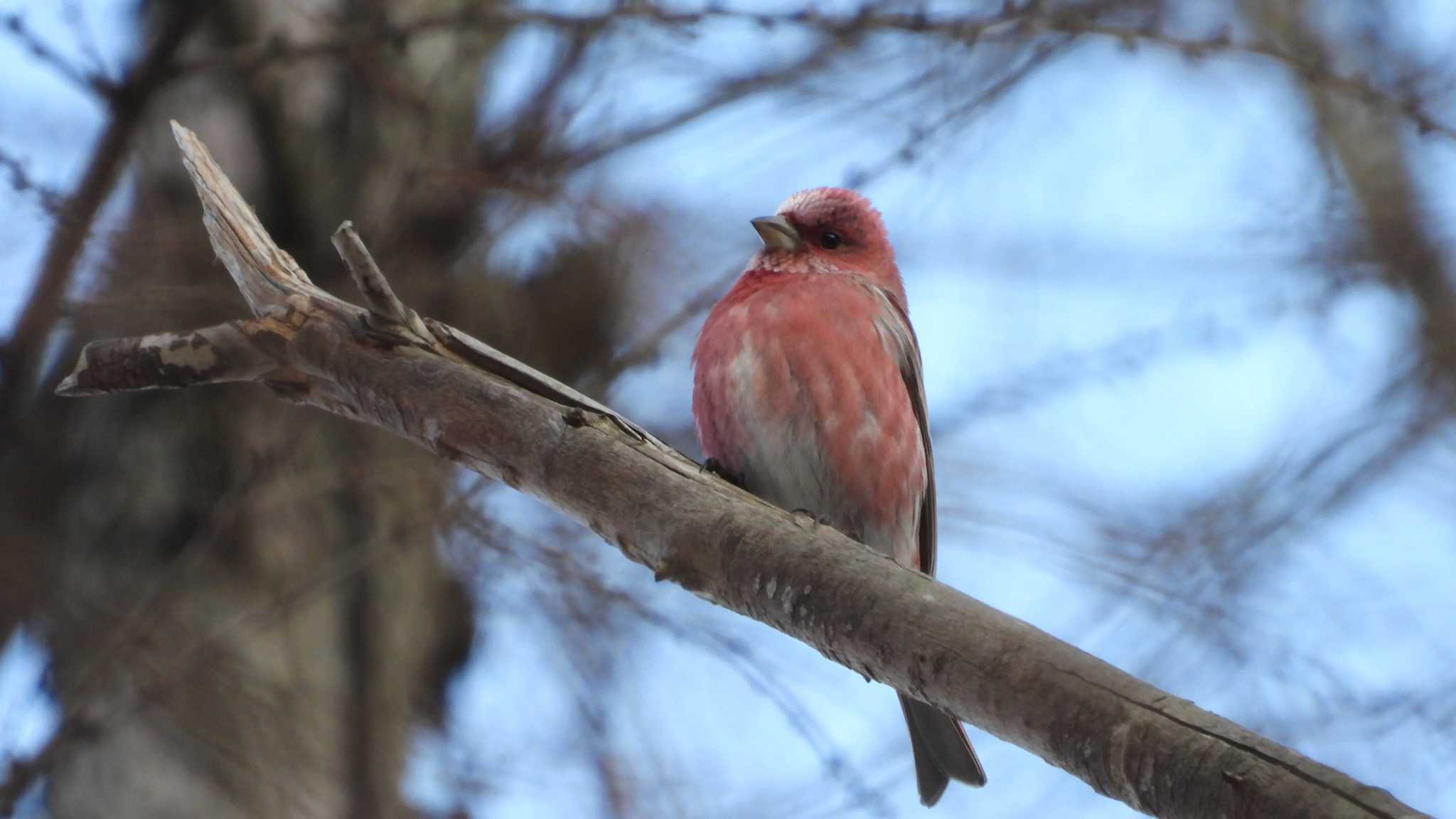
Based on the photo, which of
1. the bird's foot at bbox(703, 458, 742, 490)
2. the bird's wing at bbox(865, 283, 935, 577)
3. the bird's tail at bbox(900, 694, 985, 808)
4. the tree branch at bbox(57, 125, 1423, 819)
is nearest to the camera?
the tree branch at bbox(57, 125, 1423, 819)

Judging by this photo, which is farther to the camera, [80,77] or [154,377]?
[80,77]

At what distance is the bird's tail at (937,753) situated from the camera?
3.85m

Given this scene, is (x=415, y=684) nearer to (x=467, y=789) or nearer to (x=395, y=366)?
(x=467, y=789)

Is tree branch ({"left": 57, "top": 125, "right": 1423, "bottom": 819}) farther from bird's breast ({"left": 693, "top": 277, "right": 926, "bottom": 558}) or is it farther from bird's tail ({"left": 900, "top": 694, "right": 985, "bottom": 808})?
bird's tail ({"left": 900, "top": 694, "right": 985, "bottom": 808})

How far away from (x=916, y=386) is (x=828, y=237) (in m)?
0.65

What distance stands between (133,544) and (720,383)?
2310mm

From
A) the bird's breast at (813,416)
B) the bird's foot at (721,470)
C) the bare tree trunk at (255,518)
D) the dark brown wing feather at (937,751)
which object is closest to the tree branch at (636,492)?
the bird's breast at (813,416)

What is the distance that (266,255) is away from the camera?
3.13 m

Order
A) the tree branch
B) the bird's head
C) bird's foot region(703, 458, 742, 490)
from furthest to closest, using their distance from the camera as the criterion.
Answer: the bird's head < bird's foot region(703, 458, 742, 490) < the tree branch

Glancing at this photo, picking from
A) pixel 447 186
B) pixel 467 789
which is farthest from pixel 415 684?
pixel 447 186

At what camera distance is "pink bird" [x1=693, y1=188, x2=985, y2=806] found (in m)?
3.94

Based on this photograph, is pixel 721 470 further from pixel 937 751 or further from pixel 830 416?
pixel 937 751

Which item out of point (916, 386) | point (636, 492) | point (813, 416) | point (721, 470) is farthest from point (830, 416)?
point (636, 492)

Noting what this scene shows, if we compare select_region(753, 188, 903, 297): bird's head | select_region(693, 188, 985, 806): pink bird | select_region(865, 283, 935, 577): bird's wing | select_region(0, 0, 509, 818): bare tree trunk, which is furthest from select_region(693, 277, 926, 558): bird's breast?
select_region(0, 0, 509, 818): bare tree trunk
